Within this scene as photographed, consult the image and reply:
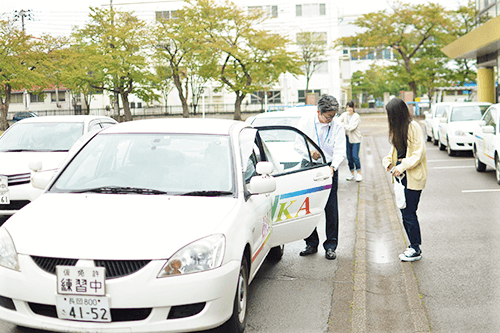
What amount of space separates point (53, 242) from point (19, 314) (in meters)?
0.50

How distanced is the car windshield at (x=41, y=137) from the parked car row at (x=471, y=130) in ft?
26.3

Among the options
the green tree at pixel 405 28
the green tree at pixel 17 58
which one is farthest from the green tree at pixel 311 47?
the green tree at pixel 17 58

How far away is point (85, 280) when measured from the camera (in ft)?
11.0

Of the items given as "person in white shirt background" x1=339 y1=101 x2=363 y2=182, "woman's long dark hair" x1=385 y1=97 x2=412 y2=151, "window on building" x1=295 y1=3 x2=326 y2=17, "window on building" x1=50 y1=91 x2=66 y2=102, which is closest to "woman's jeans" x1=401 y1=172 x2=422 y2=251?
"woman's long dark hair" x1=385 y1=97 x2=412 y2=151

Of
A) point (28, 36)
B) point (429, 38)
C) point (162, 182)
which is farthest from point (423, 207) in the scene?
point (429, 38)

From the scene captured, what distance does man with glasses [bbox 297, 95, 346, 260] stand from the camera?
6.10 meters

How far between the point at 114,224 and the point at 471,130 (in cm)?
1488

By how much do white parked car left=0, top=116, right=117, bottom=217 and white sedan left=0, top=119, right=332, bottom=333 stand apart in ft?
9.86

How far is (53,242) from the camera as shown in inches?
140

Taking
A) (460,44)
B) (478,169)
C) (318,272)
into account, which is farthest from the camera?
(460,44)

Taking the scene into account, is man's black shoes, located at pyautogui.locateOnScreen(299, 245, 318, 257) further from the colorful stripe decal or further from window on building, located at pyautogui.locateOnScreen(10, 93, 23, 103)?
window on building, located at pyautogui.locateOnScreen(10, 93, 23, 103)

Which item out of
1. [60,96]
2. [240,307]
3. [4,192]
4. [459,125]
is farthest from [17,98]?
[240,307]

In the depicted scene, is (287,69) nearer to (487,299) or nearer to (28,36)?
(28,36)

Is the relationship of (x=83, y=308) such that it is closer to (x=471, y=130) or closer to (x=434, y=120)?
(x=471, y=130)
